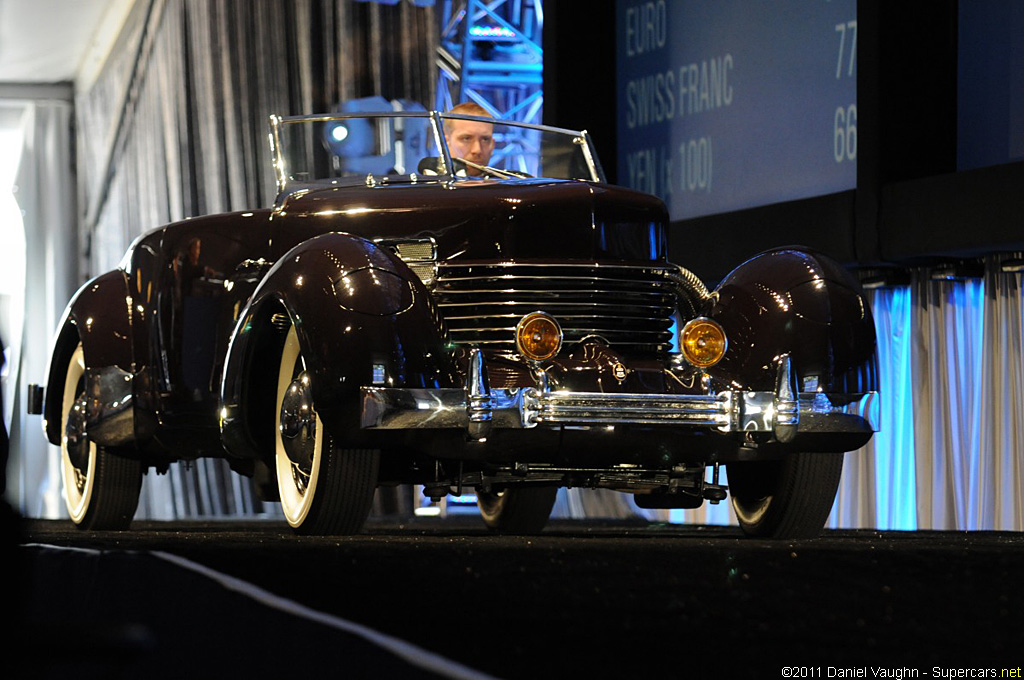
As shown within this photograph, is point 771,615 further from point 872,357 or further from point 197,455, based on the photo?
point 197,455

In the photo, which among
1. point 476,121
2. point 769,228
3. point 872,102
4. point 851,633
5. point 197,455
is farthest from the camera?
point 769,228

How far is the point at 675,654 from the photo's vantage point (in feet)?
6.31

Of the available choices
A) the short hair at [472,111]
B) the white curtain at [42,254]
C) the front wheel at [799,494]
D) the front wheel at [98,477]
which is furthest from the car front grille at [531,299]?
the white curtain at [42,254]

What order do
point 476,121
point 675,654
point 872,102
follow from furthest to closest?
point 872,102 < point 476,121 < point 675,654

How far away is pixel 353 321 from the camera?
4.68 metres

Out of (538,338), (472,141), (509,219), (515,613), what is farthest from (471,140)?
(515,613)

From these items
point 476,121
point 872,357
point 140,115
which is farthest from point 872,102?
point 140,115

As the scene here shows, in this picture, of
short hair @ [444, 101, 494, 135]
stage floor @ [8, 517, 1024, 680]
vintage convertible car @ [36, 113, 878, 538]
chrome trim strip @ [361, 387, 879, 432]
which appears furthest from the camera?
short hair @ [444, 101, 494, 135]

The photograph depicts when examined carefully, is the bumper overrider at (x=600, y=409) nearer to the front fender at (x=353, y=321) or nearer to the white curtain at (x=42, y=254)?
the front fender at (x=353, y=321)

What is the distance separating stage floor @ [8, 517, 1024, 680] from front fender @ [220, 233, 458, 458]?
1.15 m

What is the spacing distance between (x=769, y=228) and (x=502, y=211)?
15.9 ft

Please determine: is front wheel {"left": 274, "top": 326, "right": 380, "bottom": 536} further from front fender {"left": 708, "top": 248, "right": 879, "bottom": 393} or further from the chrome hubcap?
front fender {"left": 708, "top": 248, "right": 879, "bottom": 393}

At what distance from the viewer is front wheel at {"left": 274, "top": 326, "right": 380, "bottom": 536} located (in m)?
4.80

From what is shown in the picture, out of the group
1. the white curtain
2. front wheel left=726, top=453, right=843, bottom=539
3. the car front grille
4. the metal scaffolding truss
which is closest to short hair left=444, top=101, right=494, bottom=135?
the car front grille
